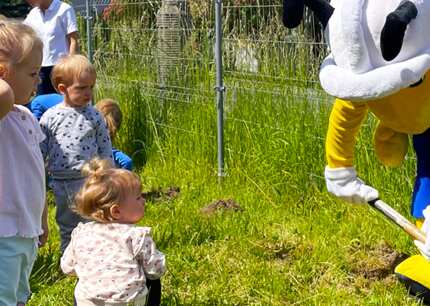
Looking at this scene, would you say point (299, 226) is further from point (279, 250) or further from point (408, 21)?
point (408, 21)

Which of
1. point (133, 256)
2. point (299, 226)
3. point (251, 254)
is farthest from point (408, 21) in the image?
point (299, 226)

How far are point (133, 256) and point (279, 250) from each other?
58.7 inches

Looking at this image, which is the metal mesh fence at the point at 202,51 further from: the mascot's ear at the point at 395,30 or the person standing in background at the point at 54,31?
the mascot's ear at the point at 395,30

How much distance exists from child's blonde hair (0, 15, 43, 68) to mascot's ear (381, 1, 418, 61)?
1.12 m

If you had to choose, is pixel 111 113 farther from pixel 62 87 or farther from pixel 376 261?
pixel 376 261

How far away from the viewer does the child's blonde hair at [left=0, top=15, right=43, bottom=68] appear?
8.29 feet

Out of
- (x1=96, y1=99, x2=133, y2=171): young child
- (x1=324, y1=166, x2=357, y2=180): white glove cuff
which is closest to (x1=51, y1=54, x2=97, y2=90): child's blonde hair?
(x1=96, y1=99, x2=133, y2=171): young child

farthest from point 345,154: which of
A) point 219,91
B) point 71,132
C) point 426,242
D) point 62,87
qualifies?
point 219,91

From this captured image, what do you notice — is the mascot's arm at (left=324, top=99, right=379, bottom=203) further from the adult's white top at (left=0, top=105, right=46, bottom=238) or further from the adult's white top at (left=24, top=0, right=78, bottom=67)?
the adult's white top at (left=24, top=0, right=78, bottom=67)

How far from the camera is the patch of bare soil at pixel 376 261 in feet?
12.4

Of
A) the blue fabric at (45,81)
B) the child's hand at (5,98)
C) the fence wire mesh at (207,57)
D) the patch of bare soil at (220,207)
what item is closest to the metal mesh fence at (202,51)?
the fence wire mesh at (207,57)

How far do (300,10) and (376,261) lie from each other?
5.07 ft

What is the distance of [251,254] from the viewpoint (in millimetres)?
4117

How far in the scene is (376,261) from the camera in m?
3.88
